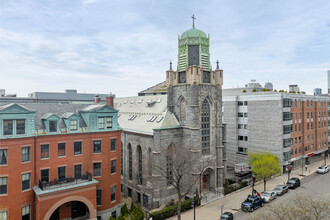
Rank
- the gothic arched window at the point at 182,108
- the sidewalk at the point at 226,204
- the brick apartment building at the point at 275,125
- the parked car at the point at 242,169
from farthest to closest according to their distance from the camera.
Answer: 1. the brick apartment building at the point at 275,125
2. the parked car at the point at 242,169
3. the gothic arched window at the point at 182,108
4. the sidewalk at the point at 226,204

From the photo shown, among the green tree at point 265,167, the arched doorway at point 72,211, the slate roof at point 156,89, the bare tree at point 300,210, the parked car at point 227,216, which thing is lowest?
the parked car at point 227,216

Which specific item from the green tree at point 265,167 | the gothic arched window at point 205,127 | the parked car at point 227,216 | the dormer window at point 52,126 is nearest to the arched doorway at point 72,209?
the dormer window at point 52,126

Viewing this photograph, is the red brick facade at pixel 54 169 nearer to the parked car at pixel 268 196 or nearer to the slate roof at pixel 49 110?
the slate roof at pixel 49 110

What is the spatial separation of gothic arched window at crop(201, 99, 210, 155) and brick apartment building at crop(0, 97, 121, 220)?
1536cm

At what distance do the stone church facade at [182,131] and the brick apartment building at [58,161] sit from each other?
6.21m

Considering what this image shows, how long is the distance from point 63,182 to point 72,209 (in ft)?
13.3

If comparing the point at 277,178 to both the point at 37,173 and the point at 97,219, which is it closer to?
the point at 97,219

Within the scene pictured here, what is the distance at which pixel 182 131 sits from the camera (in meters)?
40.5

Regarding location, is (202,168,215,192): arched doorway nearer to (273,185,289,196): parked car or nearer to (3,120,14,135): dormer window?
(273,185,289,196): parked car

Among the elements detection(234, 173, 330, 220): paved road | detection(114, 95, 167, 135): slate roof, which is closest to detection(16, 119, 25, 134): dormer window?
detection(114, 95, 167, 135): slate roof

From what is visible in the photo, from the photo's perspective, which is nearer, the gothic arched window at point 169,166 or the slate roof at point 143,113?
the gothic arched window at point 169,166

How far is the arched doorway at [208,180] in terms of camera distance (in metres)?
41.7

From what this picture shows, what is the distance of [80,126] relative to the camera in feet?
105

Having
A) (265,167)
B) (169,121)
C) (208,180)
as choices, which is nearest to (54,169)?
(169,121)
